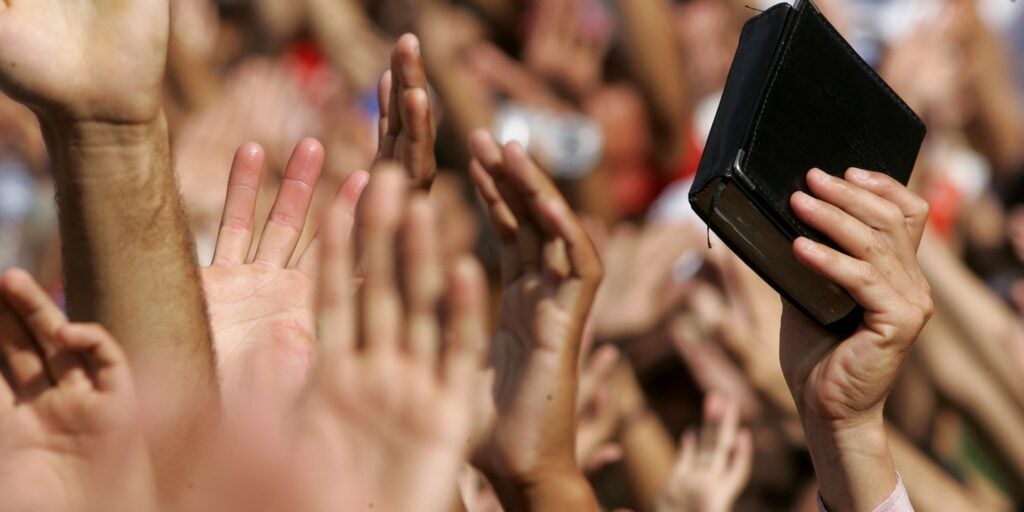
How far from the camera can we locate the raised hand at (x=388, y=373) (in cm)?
96

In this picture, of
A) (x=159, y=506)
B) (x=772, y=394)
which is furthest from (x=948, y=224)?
(x=159, y=506)

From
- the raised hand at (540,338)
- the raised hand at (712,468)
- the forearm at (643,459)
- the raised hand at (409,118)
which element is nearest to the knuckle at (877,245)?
the raised hand at (540,338)

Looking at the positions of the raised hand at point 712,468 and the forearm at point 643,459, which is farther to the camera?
the forearm at point 643,459

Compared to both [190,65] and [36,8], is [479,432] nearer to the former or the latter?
[36,8]

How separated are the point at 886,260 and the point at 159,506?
744 mm

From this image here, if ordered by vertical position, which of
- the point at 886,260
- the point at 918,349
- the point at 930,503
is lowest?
the point at 930,503

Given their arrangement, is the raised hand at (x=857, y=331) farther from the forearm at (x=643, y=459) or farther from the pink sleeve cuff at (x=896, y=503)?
the forearm at (x=643, y=459)

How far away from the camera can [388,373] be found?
0.97 meters

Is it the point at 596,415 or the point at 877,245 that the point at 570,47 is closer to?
the point at 596,415

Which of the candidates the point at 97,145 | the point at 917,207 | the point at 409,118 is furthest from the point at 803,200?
the point at 97,145

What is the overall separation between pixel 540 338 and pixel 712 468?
2.51ft

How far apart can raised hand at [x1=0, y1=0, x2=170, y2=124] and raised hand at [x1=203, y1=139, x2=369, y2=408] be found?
0.95ft

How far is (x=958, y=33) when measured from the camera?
3.23 meters

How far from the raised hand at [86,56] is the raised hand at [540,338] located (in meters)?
0.49
